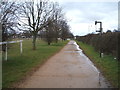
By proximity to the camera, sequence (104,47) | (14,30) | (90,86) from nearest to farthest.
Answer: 1. (90,86)
2. (14,30)
3. (104,47)

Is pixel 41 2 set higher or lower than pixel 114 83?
higher

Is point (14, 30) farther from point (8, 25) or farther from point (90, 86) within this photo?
point (90, 86)

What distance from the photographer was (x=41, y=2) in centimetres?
2958

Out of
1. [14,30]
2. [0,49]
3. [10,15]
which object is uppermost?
[10,15]

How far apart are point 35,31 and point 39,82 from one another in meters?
22.4

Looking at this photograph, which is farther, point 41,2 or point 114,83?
point 41,2

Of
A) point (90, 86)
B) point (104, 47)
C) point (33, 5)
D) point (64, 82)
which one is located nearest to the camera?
point (90, 86)

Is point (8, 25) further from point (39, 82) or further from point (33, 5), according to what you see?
point (33, 5)

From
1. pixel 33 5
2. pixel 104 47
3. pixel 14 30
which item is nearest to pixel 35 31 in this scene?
pixel 33 5

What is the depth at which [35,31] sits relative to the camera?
96.1 ft

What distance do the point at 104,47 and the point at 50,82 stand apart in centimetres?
1189

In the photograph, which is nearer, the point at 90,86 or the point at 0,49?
the point at 90,86

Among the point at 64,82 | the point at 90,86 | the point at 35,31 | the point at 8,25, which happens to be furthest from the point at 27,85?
the point at 35,31

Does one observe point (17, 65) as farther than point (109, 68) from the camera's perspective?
Yes
